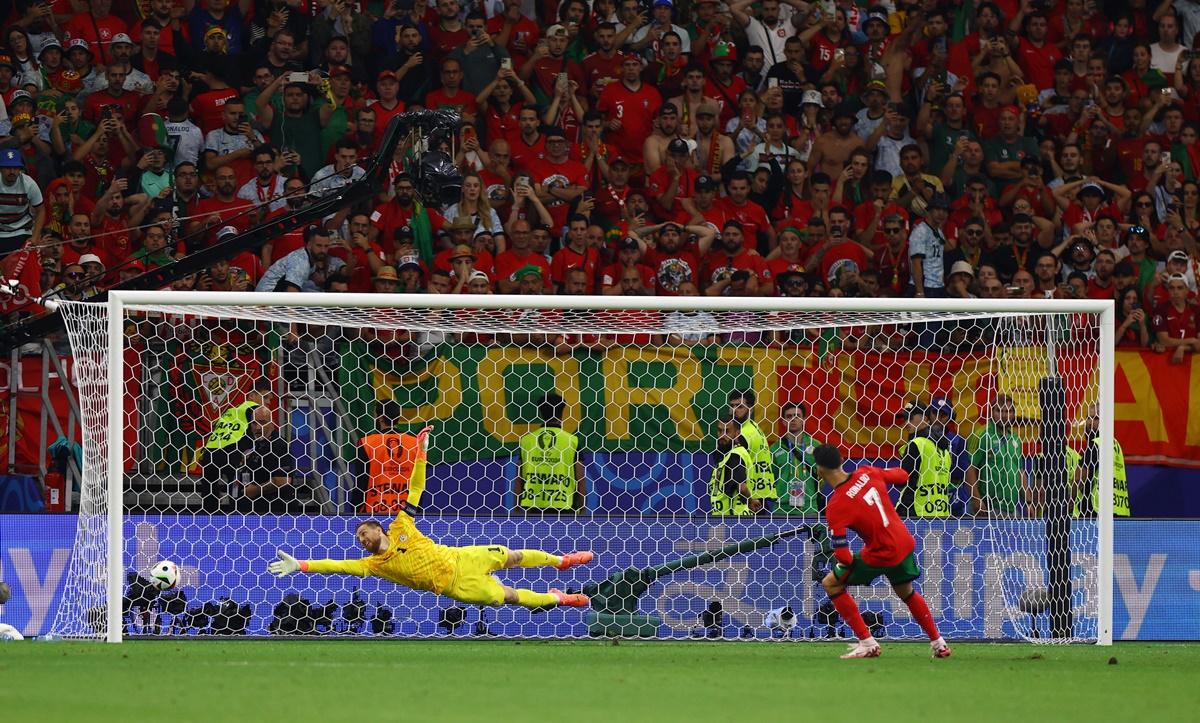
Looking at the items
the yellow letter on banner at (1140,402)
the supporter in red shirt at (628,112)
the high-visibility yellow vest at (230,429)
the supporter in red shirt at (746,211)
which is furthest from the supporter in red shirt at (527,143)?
the yellow letter on banner at (1140,402)

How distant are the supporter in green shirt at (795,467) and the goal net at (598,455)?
2cm

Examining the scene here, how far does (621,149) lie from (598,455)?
473cm

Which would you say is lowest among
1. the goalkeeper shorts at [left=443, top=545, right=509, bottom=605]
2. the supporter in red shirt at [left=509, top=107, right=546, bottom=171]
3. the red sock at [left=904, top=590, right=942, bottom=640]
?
the red sock at [left=904, top=590, right=942, bottom=640]

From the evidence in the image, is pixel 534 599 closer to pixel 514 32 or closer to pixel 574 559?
pixel 574 559

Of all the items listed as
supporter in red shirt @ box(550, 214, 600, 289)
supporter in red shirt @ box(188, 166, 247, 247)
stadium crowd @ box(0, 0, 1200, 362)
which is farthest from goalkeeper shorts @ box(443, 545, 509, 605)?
supporter in red shirt @ box(188, 166, 247, 247)

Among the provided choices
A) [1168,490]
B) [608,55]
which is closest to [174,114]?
[608,55]

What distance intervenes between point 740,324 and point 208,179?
5.74 metres

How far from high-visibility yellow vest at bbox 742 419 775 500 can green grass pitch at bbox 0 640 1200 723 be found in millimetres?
1595

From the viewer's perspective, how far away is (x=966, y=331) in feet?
47.0

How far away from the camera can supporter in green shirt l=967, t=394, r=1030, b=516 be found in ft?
44.6

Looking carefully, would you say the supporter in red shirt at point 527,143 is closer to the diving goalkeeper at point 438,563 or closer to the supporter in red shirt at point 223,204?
the supporter in red shirt at point 223,204

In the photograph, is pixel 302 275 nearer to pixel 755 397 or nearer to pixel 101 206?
pixel 101 206

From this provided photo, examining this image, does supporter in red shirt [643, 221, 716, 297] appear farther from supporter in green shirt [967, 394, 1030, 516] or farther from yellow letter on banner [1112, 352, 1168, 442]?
yellow letter on banner [1112, 352, 1168, 442]

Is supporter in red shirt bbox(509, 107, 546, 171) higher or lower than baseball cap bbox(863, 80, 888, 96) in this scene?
lower
